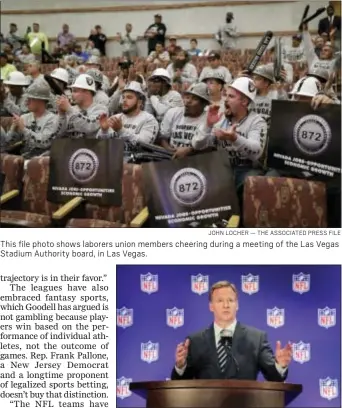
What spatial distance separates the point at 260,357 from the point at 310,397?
122 millimetres

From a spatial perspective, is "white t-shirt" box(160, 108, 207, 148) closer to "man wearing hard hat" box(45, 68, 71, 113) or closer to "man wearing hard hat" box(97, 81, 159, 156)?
"man wearing hard hat" box(97, 81, 159, 156)

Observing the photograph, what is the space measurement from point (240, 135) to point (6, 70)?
0.61m

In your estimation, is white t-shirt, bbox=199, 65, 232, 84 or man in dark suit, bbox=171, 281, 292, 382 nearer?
man in dark suit, bbox=171, 281, 292, 382

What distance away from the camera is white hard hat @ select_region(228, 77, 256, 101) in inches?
52.9

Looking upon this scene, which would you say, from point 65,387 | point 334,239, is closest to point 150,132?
point 334,239

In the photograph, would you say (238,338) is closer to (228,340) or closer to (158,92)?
(228,340)

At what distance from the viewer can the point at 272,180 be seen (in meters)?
1.26

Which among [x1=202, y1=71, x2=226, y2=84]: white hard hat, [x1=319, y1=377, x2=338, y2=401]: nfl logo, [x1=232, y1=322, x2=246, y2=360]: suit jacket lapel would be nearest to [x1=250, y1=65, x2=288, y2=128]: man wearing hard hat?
[x1=202, y1=71, x2=226, y2=84]: white hard hat

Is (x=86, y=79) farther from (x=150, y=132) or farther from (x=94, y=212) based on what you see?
(x=94, y=212)

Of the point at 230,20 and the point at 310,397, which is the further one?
the point at 230,20

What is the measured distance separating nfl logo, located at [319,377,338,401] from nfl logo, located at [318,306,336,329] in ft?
0.34

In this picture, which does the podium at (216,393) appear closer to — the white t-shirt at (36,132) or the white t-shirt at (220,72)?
the white t-shirt at (36,132)

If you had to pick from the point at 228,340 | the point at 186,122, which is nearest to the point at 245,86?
the point at 186,122

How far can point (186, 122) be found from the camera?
1399 millimetres
